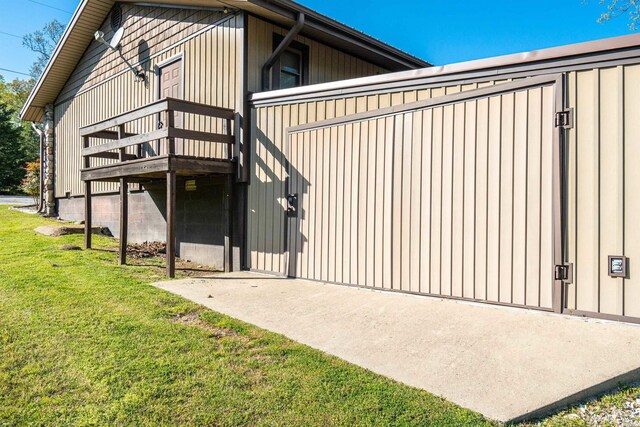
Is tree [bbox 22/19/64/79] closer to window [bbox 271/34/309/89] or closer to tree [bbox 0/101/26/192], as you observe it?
tree [bbox 0/101/26/192]

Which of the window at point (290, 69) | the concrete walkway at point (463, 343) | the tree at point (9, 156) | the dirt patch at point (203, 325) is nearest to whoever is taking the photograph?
the concrete walkway at point (463, 343)

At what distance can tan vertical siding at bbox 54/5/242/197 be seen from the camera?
22.3ft

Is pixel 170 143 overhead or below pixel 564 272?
overhead

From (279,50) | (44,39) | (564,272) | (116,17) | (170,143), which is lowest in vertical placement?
(564,272)

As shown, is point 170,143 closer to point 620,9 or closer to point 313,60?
point 313,60

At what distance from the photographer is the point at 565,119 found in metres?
3.51

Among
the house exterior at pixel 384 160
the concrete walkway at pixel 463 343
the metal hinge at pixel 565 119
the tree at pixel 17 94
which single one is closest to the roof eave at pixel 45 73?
the house exterior at pixel 384 160

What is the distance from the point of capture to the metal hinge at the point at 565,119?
3492 millimetres

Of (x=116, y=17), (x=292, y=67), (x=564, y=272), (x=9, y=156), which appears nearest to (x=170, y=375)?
(x=564, y=272)

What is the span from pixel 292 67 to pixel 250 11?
1.32 m

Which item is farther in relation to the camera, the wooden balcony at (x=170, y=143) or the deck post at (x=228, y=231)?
the deck post at (x=228, y=231)

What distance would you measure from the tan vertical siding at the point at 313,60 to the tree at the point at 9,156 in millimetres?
27547

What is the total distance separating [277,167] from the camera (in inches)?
235

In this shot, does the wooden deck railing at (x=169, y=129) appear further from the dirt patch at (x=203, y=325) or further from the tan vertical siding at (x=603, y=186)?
the tan vertical siding at (x=603, y=186)
